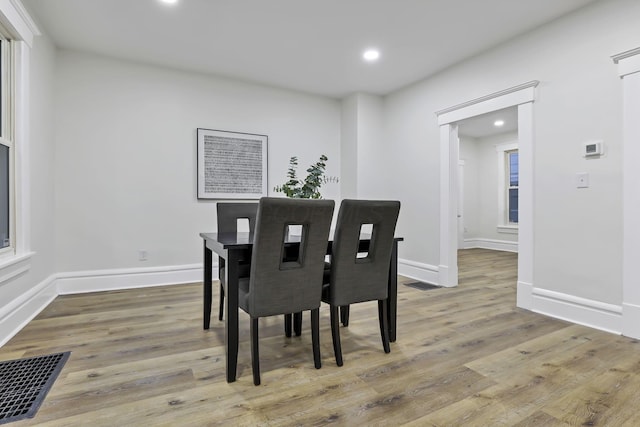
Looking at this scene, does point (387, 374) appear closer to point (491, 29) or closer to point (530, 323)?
point (530, 323)

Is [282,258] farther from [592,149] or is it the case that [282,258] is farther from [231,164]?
[231,164]

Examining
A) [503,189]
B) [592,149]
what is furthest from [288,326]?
[503,189]

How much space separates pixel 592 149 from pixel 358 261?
6.80 ft

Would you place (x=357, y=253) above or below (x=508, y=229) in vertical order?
above

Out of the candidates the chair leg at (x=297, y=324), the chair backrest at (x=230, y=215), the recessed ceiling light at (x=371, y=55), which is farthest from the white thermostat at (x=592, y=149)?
the chair backrest at (x=230, y=215)

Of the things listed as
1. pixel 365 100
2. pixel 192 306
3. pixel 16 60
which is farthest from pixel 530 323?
pixel 16 60

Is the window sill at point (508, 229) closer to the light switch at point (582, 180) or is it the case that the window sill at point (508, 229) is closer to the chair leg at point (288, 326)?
the light switch at point (582, 180)

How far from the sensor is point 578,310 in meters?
2.73

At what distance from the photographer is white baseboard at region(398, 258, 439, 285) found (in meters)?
4.14

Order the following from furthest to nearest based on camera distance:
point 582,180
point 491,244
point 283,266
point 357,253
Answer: point 491,244, point 582,180, point 357,253, point 283,266

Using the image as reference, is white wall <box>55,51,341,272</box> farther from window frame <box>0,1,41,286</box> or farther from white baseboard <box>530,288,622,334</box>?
white baseboard <box>530,288,622,334</box>

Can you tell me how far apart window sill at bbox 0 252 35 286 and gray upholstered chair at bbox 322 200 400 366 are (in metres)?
2.09

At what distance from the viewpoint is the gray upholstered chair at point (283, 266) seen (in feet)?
5.62

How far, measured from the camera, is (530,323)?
8.98 ft
